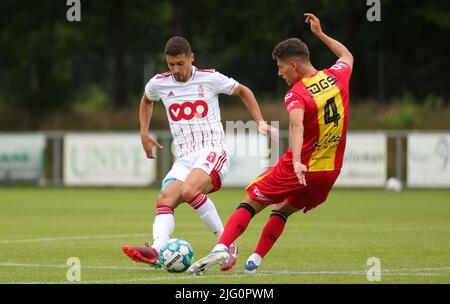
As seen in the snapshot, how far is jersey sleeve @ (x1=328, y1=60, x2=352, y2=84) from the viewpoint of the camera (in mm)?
9547

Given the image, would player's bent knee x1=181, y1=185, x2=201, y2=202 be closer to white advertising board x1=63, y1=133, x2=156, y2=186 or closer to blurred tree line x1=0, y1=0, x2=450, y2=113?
white advertising board x1=63, y1=133, x2=156, y2=186

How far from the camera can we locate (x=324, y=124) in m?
9.30

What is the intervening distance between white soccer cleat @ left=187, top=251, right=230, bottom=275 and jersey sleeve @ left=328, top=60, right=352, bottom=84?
193cm

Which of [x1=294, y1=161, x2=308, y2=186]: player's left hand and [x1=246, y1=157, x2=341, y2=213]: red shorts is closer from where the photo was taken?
[x1=294, y1=161, x2=308, y2=186]: player's left hand

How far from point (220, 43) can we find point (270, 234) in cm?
3972

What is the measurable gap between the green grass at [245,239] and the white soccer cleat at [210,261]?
0.33 feet

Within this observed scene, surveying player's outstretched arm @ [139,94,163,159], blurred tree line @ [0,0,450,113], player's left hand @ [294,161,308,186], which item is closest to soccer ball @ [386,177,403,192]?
blurred tree line @ [0,0,450,113]

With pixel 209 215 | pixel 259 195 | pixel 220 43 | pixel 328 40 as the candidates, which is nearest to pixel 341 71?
pixel 328 40

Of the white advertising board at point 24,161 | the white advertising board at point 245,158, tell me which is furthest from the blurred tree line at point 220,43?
the white advertising board at point 245,158

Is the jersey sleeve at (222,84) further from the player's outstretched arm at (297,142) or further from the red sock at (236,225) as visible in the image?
the player's outstretched arm at (297,142)

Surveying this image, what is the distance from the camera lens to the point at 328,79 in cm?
941
